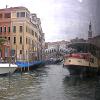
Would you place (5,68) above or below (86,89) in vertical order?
below

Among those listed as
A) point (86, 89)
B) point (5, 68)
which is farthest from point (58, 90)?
point (5, 68)

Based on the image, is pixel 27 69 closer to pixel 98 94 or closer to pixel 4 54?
pixel 4 54

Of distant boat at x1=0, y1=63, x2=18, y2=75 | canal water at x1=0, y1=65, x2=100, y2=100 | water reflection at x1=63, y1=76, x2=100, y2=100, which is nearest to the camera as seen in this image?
water reflection at x1=63, y1=76, x2=100, y2=100

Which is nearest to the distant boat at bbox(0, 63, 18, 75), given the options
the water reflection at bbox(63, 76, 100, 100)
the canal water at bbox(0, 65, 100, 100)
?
the canal water at bbox(0, 65, 100, 100)

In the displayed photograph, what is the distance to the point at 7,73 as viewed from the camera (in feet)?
44.8

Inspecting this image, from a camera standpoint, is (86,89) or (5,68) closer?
(86,89)

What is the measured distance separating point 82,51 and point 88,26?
0.33 feet

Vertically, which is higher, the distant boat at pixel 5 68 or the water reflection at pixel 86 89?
the water reflection at pixel 86 89

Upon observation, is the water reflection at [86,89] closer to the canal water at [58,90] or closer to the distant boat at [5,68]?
the canal water at [58,90]

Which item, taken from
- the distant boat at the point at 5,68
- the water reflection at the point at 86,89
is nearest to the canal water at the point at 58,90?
the water reflection at the point at 86,89

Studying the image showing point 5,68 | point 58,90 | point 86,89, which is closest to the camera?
point 86,89

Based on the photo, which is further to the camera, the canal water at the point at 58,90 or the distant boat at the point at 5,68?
the distant boat at the point at 5,68

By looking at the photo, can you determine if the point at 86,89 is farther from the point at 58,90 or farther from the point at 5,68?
the point at 5,68

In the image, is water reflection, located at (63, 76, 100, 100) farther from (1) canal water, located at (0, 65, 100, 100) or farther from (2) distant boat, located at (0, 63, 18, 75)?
(2) distant boat, located at (0, 63, 18, 75)
